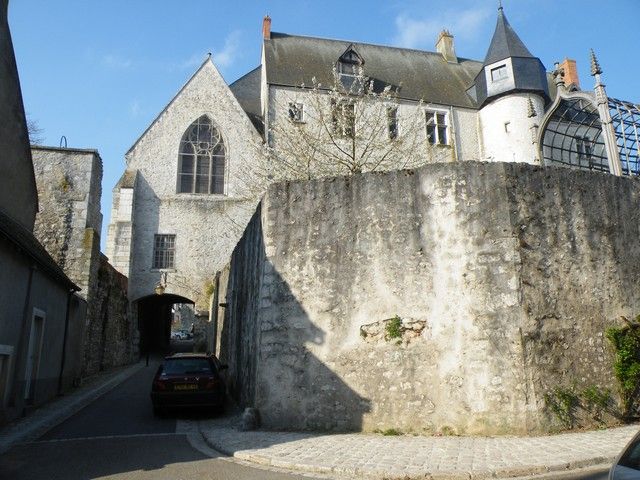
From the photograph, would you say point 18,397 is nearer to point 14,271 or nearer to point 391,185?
point 14,271

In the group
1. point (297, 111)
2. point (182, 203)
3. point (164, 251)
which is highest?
point (297, 111)

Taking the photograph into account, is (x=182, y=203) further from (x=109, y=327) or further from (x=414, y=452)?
(x=414, y=452)

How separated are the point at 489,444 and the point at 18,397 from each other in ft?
30.1

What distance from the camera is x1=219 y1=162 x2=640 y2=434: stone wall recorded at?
790 cm

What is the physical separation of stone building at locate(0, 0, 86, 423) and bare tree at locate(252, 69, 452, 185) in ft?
26.9

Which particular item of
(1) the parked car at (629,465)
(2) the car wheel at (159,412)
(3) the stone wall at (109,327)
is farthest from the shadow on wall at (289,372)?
(3) the stone wall at (109,327)

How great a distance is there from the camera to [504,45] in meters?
25.8

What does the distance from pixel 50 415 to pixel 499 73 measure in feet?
80.4

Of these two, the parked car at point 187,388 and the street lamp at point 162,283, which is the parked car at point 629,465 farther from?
the street lamp at point 162,283

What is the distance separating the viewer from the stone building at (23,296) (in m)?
9.39

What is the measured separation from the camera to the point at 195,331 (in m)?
23.4

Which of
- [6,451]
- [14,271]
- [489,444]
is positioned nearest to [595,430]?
[489,444]

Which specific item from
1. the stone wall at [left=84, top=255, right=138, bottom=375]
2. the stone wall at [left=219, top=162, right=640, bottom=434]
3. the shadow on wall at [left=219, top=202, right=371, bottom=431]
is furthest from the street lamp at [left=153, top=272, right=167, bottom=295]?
the stone wall at [left=219, top=162, right=640, bottom=434]

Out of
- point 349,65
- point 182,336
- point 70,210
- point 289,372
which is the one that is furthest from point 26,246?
point 182,336
